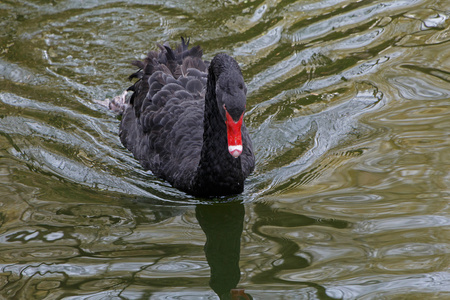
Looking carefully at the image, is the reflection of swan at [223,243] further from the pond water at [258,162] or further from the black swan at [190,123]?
the black swan at [190,123]

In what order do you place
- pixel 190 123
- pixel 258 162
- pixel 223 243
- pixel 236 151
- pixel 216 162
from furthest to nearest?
pixel 258 162 → pixel 190 123 → pixel 216 162 → pixel 223 243 → pixel 236 151

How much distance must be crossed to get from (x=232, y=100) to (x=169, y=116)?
1.56 metres

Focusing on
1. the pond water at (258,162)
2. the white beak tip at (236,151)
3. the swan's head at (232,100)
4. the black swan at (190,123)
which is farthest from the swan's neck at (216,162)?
the white beak tip at (236,151)

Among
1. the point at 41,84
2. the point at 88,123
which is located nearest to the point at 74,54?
the point at 41,84

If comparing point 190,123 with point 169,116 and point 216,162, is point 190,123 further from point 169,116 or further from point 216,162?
point 216,162

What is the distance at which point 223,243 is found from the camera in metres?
5.27

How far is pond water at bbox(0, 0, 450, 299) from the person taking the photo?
4.71 metres

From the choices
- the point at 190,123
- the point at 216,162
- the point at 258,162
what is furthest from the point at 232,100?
the point at 258,162

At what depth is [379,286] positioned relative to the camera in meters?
4.44

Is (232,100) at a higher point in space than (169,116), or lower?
higher

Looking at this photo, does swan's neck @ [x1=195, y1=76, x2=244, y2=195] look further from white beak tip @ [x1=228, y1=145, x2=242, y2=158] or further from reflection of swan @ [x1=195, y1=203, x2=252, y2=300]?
white beak tip @ [x1=228, y1=145, x2=242, y2=158]

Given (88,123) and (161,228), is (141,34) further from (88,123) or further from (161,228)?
(161,228)

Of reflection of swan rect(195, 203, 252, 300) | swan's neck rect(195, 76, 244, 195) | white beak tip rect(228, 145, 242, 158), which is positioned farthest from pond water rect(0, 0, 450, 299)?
white beak tip rect(228, 145, 242, 158)

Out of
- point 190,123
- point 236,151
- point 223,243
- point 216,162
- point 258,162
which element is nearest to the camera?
point 236,151
